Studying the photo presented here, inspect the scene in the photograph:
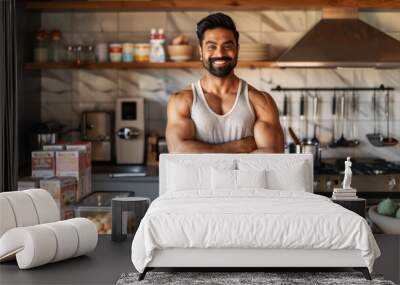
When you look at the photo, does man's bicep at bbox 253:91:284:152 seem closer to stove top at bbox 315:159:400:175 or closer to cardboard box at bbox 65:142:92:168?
stove top at bbox 315:159:400:175

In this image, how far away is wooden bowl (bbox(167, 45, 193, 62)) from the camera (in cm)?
672

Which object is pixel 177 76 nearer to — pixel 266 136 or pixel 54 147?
pixel 54 147

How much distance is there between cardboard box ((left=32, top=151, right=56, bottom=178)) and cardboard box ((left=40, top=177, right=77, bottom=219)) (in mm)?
163

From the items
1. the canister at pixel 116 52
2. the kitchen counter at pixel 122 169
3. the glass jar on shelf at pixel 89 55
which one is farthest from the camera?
the glass jar on shelf at pixel 89 55

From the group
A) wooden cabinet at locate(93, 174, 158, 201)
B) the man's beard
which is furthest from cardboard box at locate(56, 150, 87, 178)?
the man's beard

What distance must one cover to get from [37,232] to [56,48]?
3504mm

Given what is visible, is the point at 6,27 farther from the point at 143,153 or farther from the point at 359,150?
the point at 359,150

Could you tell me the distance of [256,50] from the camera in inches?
265

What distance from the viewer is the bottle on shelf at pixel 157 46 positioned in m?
6.77

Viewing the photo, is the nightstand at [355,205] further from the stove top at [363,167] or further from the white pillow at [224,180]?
the stove top at [363,167]

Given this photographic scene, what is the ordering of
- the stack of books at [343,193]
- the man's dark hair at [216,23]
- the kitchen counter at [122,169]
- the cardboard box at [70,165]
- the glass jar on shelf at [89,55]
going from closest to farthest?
the man's dark hair at [216,23] → the stack of books at [343,193] → the cardboard box at [70,165] → the kitchen counter at [122,169] → the glass jar on shelf at [89,55]

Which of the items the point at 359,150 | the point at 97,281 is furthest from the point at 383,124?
the point at 97,281

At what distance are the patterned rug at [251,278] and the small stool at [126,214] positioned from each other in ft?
2.15

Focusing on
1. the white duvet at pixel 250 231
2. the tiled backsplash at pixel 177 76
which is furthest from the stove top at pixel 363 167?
the white duvet at pixel 250 231
